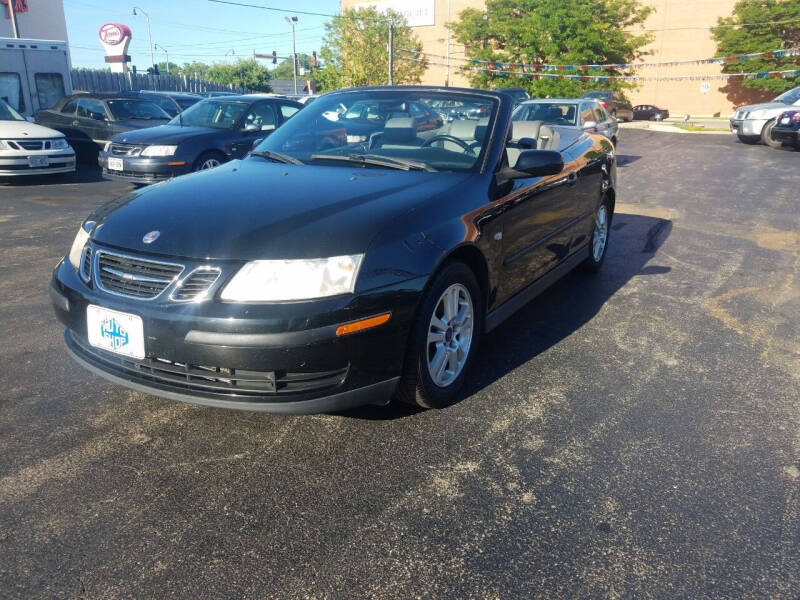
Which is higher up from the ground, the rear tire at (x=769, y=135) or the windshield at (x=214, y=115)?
the windshield at (x=214, y=115)

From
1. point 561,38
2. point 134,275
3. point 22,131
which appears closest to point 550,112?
point 22,131

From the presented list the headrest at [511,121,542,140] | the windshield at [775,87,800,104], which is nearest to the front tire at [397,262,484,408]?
the headrest at [511,121,542,140]

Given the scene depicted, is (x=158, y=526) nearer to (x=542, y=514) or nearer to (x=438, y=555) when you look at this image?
(x=438, y=555)

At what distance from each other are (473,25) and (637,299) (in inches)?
1740

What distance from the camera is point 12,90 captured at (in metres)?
14.3

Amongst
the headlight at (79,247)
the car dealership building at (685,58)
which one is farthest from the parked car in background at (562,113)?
the car dealership building at (685,58)

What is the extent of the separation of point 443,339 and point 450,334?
9cm

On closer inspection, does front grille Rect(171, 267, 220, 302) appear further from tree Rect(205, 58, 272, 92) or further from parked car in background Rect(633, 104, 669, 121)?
tree Rect(205, 58, 272, 92)

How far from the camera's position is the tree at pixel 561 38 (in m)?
38.8

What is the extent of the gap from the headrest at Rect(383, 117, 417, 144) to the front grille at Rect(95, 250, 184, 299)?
68.6 inches

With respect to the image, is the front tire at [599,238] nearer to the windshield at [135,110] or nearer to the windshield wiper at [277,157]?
the windshield wiper at [277,157]

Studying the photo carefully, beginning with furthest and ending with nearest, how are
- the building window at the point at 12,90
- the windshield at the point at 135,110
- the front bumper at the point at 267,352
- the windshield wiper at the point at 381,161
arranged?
1. the building window at the point at 12,90
2. the windshield at the point at 135,110
3. the windshield wiper at the point at 381,161
4. the front bumper at the point at 267,352

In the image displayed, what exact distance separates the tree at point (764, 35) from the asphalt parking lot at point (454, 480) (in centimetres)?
4461

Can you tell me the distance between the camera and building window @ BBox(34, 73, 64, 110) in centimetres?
1492
